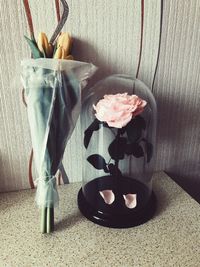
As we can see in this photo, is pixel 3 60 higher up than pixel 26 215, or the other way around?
pixel 3 60

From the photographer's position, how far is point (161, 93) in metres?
0.87

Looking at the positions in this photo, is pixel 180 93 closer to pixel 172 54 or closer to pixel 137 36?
pixel 172 54

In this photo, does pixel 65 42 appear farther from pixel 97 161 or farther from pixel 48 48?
pixel 97 161

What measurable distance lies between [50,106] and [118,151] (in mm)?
200

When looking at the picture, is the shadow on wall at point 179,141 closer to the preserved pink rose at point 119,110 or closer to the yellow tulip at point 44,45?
the preserved pink rose at point 119,110

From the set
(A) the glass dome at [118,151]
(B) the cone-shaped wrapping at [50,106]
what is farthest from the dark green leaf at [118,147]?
(B) the cone-shaped wrapping at [50,106]

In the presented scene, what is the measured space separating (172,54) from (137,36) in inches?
4.8

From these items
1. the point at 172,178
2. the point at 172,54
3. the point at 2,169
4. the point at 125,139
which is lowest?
the point at 172,178

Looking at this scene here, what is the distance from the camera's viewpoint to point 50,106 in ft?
2.00

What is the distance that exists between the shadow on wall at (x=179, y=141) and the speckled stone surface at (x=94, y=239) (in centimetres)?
18

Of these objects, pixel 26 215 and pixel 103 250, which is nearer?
pixel 103 250

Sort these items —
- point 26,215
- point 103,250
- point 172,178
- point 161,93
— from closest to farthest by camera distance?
point 103,250, point 26,215, point 161,93, point 172,178

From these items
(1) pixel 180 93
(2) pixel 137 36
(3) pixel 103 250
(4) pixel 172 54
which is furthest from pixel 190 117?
(3) pixel 103 250

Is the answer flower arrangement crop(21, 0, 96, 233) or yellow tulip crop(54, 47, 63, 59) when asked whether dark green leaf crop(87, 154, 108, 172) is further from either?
yellow tulip crop(54, 47, 63, 59)
